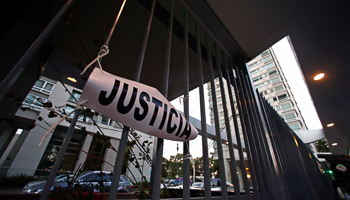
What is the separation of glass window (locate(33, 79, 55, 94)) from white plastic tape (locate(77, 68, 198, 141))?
12.8 metres

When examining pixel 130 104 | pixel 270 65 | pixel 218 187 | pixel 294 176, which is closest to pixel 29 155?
pixel 218 187

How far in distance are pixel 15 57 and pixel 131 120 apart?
2.70 feet

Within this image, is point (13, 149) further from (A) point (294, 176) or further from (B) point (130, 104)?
(A) point (294, 176)

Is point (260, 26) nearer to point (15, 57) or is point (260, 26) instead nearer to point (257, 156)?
point (257, 156)

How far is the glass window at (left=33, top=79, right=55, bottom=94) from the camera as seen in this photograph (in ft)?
31.1

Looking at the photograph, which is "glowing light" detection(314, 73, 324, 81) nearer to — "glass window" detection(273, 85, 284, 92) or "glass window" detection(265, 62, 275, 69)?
"glass window" detection(273, 85, 284, 92)

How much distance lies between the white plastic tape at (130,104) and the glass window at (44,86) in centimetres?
1283

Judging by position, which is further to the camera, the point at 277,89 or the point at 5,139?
the point at 277,89

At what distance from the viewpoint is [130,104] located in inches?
20.6

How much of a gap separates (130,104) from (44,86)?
1314cm

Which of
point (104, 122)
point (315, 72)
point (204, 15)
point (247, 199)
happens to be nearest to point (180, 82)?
point (204, 15)

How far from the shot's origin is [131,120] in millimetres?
539

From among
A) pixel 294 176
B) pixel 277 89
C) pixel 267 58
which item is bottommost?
pixel 294 176

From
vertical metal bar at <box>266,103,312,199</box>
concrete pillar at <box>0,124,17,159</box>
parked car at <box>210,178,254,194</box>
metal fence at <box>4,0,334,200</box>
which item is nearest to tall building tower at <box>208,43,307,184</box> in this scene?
parked car at <box>210,178,254,194</box>
